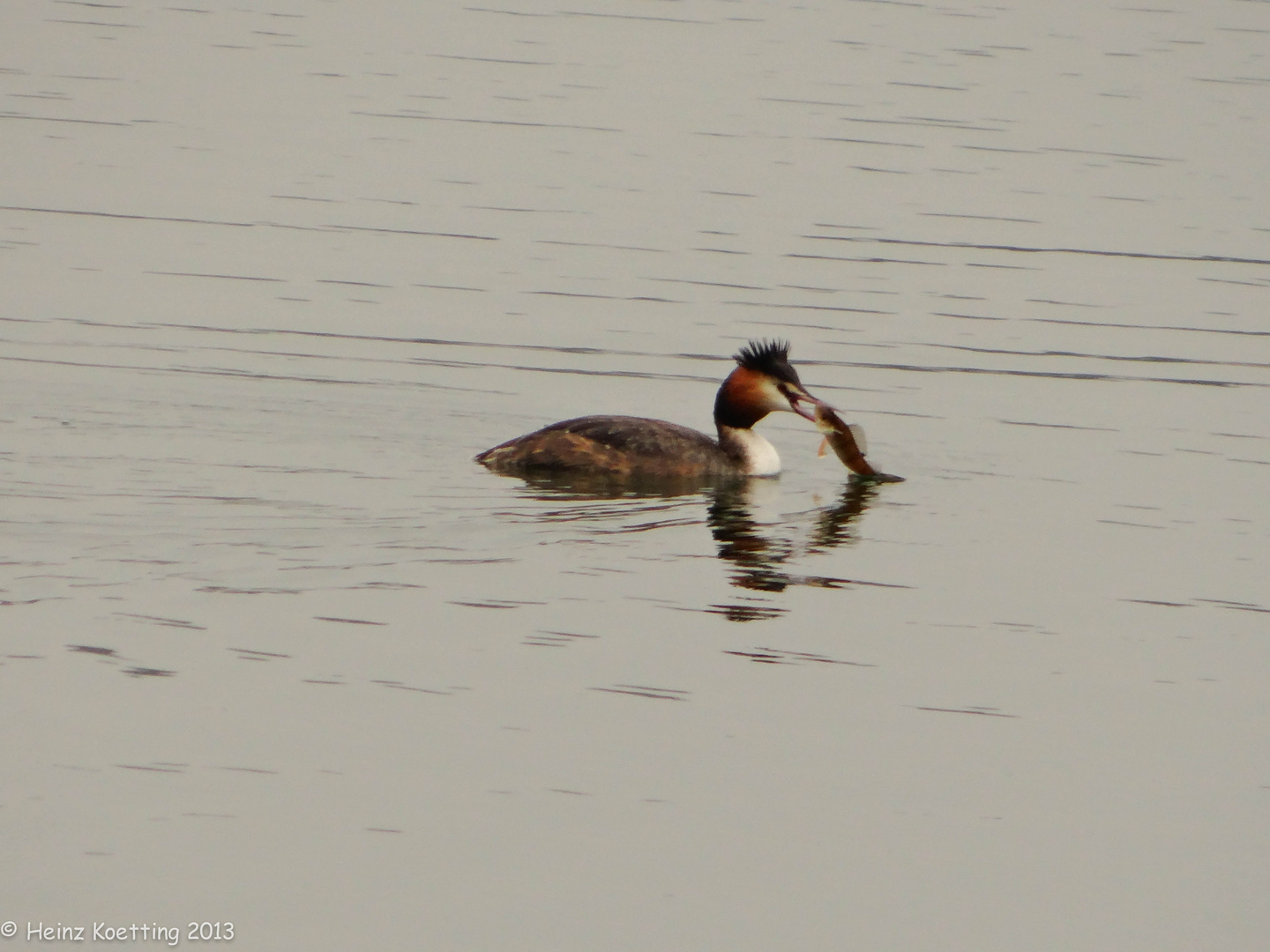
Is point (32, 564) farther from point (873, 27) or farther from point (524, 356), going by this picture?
point (873, 27)

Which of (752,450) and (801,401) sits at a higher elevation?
(801,401)

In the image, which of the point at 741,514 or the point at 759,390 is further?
the point at 759,390

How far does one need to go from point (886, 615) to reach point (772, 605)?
63 centimetres

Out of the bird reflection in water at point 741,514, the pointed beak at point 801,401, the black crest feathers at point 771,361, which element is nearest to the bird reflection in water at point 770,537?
the bird reflection in water at point 741,514

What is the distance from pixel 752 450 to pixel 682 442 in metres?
0.62

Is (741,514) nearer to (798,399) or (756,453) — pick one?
(756,453)

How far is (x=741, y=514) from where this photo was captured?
46.0 ft

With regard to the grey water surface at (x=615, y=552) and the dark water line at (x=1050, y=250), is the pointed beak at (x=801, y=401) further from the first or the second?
the dark water line at (x=1050, y=250)

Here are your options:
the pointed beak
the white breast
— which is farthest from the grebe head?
the white breast

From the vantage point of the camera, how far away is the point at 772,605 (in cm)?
1148

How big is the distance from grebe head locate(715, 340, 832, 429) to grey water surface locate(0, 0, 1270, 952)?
64cm

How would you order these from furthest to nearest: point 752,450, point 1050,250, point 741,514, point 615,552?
1. point 1050,250
2. point 752,450
3. point 741,514
4. point 615,552

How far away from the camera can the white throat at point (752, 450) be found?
49.8 feet

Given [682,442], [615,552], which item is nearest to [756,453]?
[682,442]
